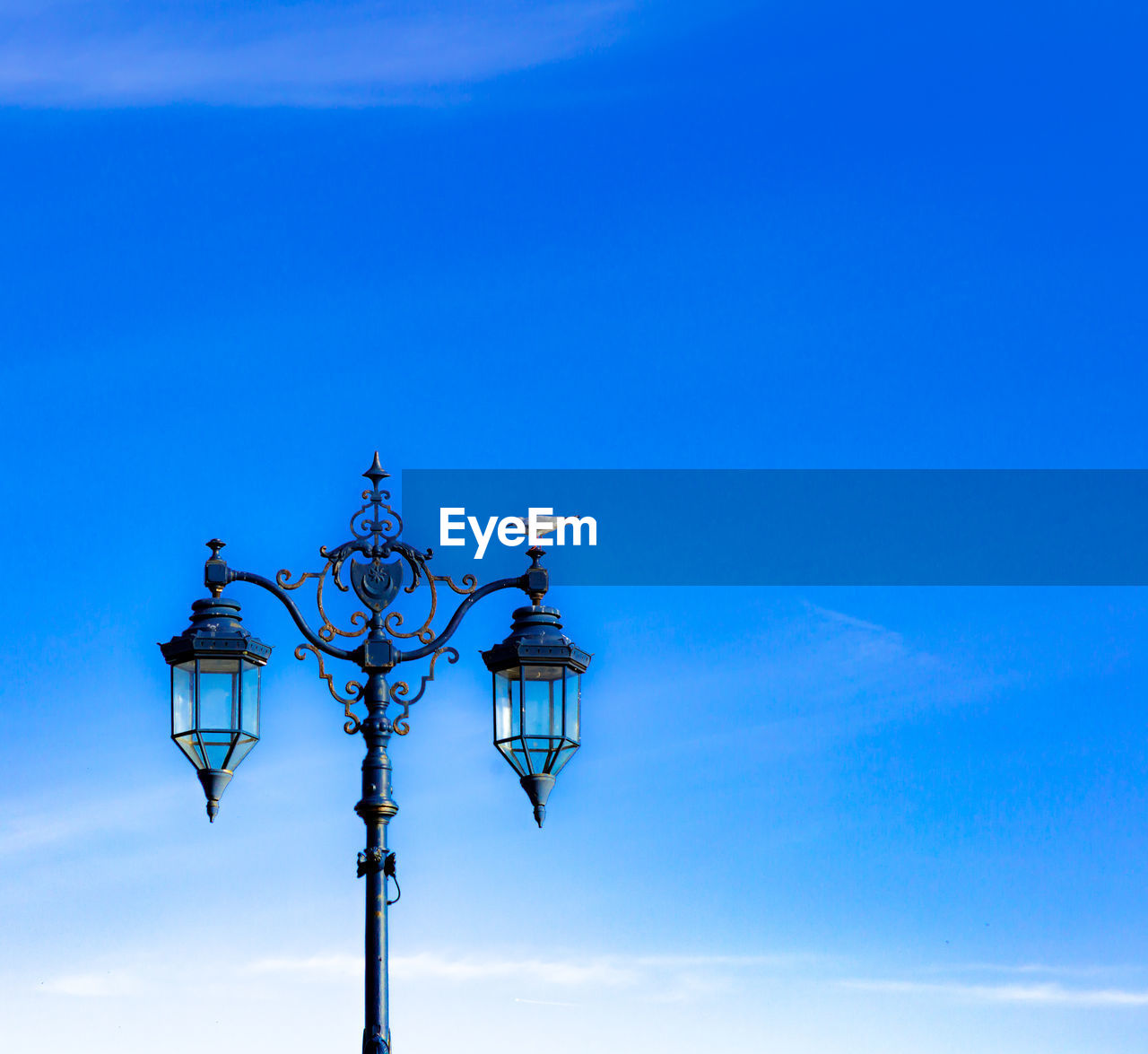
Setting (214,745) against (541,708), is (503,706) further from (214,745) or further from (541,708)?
(214,745)

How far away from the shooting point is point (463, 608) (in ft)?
56.1

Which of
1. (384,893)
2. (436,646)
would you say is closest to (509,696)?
(436,646)

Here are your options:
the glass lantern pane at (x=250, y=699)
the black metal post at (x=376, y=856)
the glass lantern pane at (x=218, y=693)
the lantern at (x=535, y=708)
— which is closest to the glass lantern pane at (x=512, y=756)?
the lantern at (x=535, y=708)

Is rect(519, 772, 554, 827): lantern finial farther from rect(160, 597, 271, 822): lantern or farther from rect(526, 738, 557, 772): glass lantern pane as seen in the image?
rect(160, 597, 271, 822): lantern

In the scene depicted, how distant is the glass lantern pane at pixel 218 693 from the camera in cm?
1673

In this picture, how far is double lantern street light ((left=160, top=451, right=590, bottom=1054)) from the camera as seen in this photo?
54.8ft

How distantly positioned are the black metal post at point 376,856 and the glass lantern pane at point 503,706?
0.83 m

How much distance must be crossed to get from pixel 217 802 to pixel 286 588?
1714mm

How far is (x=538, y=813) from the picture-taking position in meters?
16.9

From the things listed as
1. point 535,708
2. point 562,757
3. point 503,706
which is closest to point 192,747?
point 503,706

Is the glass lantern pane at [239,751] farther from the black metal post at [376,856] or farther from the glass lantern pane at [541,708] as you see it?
the glass lantern pane at [541,708]

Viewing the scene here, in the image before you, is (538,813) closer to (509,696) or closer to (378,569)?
(509,696)

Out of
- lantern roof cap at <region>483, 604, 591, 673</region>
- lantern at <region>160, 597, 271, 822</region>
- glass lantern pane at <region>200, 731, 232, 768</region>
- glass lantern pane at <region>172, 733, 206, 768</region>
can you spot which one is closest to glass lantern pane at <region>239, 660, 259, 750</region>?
lantern at <region>160, 597, 271, 822</region>

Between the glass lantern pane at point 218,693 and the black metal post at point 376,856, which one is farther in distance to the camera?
the glass lantern pane at point 218,693
